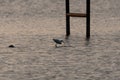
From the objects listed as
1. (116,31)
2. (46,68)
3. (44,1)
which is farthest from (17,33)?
(44,1)

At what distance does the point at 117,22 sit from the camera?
2134 centimetres

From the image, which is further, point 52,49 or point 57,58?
point 52,49

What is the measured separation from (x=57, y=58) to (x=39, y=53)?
3.38 feet

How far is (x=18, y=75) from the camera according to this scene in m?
10.7

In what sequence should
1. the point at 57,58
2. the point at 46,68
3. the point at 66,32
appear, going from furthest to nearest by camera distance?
the point at 66,32 → the point at 57,58 → the point at 46,68

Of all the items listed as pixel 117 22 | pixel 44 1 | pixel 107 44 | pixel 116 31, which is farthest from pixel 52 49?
pixel 44 1

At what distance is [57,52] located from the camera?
13.7m

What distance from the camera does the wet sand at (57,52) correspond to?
1088 cm

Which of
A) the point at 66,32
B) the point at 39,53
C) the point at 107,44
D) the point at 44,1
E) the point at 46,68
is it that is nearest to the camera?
the point at 46,68

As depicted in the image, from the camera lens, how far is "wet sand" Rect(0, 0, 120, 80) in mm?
10883

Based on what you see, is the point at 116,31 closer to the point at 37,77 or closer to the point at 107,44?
the point at 107,44

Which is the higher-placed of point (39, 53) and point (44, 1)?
point (39, 53)

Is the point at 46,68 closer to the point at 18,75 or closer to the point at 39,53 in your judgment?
the point at 18,75

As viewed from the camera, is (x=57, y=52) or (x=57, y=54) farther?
(x=57, y=52)
